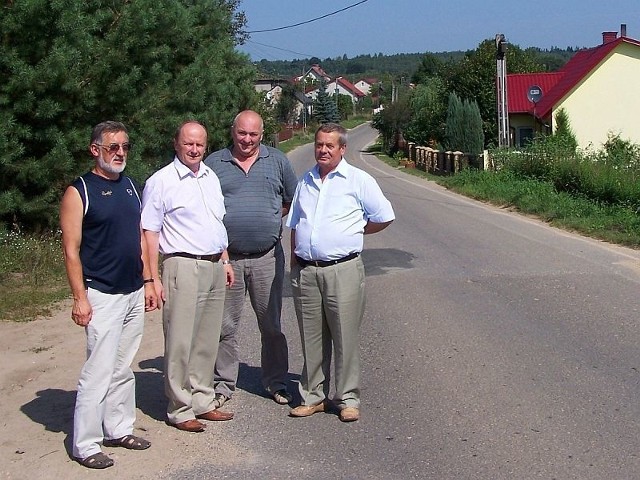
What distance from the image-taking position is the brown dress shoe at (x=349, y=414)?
5.54 meters

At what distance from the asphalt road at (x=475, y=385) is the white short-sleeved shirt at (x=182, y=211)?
1.18m

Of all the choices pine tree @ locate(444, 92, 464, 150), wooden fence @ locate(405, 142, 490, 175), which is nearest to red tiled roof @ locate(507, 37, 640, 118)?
pine tree @ locate(444, 92, 464, 150)

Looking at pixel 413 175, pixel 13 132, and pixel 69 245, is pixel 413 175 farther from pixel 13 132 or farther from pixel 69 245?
pixel 69 245

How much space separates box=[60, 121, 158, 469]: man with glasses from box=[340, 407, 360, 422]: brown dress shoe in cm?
144

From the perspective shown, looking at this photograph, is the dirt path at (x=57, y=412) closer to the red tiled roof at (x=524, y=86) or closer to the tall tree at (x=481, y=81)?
the red tiled roof at (x=524, y=86)

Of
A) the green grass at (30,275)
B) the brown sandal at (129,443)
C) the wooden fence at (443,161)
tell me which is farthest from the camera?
the wooden fence at (443,161)

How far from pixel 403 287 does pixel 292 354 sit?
127 inches

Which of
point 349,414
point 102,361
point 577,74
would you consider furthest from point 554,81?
point 102,361

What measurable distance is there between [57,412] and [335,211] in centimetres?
230

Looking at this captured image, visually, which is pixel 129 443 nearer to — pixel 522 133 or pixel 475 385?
pixel 475 385

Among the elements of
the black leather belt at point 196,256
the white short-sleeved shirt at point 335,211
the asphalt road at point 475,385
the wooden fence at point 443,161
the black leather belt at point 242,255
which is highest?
the white short-sleeved shirt at point 335,211

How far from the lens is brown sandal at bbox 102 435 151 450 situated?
5.12 meters

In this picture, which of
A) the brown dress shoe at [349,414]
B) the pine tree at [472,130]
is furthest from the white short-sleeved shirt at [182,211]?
the pine tree at [472,130]

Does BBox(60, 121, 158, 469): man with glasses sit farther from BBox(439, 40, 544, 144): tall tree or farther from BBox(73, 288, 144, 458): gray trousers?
BBox(439, 40, 544, 144): tall tree
